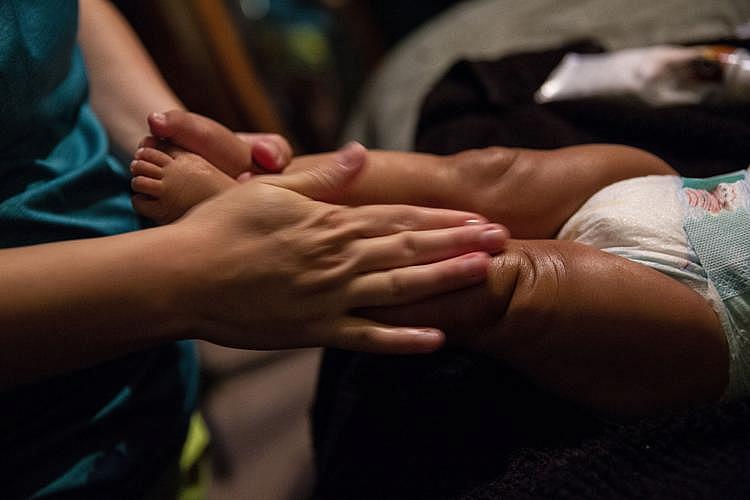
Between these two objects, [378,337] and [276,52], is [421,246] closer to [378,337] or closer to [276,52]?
[378,337]

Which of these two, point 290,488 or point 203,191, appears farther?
point 290,488

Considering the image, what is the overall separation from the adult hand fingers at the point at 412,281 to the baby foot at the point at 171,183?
0.62 ft

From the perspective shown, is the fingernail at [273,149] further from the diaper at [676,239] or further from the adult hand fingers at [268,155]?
the diaper at [676,239]

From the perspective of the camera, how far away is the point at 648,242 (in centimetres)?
59

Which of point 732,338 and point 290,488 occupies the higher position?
point 732,338

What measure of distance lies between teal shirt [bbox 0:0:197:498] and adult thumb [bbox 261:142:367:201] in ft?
0.72

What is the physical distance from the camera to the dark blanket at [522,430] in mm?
524

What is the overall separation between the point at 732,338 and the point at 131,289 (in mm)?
516

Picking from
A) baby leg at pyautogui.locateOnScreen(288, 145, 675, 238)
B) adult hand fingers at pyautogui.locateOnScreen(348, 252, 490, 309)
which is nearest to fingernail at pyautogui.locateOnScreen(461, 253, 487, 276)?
adult hand fingers at pyautogui.locateOnScreen(348, 252, 490, 309)

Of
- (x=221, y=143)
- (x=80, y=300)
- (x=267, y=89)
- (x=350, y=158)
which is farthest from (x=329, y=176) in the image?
(x=267, y=89)

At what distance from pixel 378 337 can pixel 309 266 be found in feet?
0.29

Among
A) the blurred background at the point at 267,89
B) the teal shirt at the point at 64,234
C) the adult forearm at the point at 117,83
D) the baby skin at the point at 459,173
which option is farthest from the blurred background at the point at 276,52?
the baby skin at the point at 459,173

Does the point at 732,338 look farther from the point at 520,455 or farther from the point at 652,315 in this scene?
the point at 520,455

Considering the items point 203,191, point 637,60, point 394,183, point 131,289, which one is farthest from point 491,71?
point 131,289
